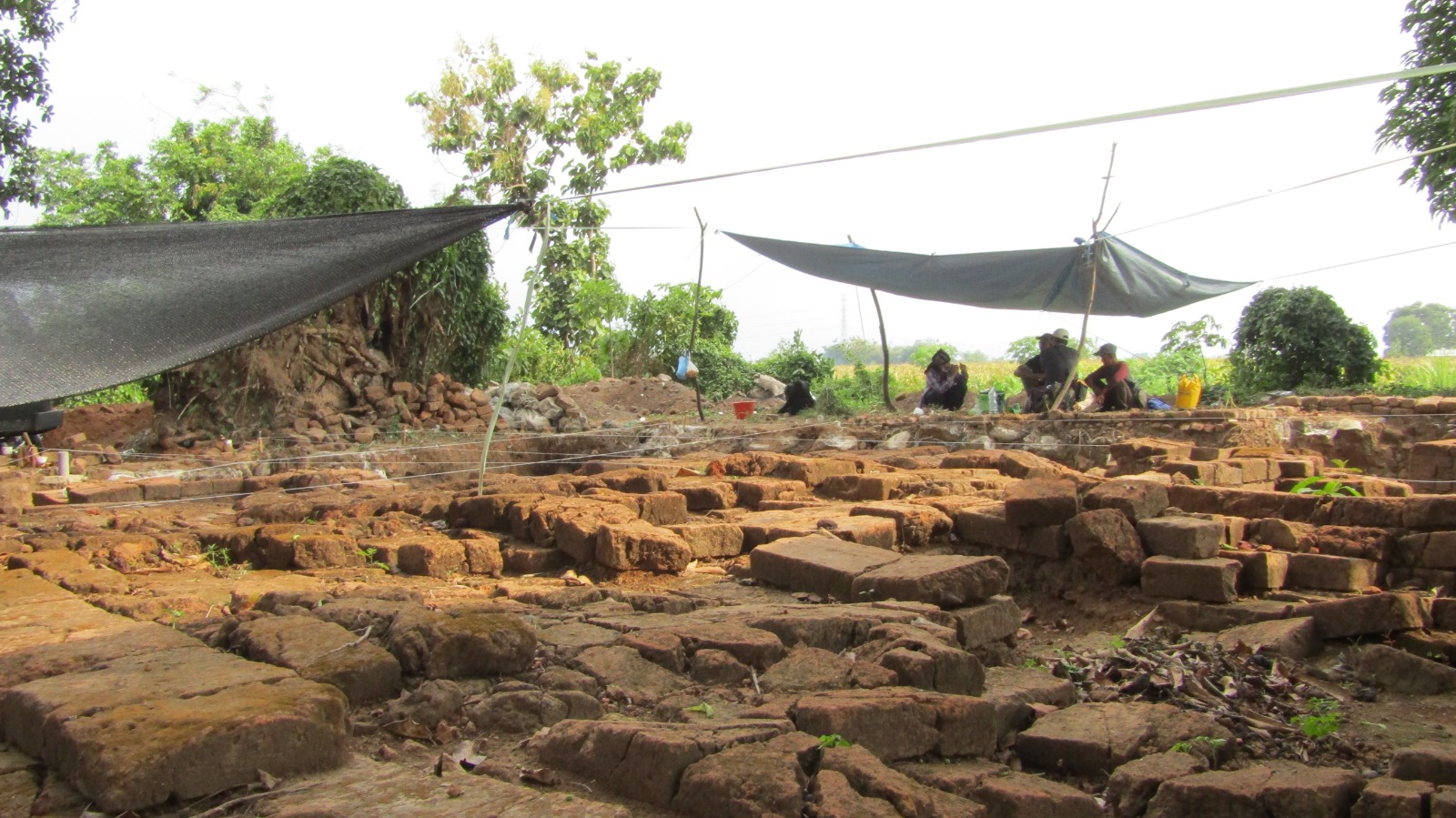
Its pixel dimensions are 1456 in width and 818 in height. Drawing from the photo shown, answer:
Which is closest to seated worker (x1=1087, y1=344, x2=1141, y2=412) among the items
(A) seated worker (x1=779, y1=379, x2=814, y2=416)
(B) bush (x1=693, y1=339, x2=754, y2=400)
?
(A) seated worker (x1=779, y1=379, x2=814, y2=416)

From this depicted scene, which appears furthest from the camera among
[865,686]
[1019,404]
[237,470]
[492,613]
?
[1019,404]

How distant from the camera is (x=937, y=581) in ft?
13.2

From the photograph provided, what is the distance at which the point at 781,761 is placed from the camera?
7.54ft

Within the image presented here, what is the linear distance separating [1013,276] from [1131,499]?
5.37 meters

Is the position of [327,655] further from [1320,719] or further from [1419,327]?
[1419,327]

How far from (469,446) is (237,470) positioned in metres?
2.24

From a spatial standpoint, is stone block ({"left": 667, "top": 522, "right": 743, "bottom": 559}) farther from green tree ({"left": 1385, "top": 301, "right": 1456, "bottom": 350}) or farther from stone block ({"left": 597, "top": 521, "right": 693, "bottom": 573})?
green tree ({"left": 1385, "top": 301, "right": 1456, "bottom": 350})

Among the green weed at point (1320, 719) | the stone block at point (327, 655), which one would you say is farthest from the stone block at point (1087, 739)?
the stone block at point (327, 655)

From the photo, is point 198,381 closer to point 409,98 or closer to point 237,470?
point 237,470

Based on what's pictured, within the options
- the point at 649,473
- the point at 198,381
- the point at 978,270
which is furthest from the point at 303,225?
the point at 198,381

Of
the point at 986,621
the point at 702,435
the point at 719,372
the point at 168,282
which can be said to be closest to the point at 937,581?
the point at 986,621

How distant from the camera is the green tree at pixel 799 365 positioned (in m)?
19.0

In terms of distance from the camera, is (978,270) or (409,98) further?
(409,98)

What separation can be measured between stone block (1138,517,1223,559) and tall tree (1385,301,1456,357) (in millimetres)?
49081
